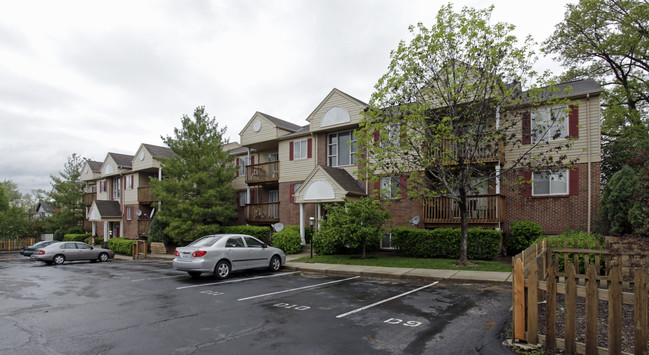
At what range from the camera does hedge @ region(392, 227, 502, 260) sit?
15.5 meters

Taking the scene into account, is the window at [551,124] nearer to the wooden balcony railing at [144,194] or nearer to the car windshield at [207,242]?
the car windshield at [207,242]

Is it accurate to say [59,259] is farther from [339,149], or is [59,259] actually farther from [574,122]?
[574,122]

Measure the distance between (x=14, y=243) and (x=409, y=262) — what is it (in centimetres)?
4447

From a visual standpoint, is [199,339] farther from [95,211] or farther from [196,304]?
→ [95,211]

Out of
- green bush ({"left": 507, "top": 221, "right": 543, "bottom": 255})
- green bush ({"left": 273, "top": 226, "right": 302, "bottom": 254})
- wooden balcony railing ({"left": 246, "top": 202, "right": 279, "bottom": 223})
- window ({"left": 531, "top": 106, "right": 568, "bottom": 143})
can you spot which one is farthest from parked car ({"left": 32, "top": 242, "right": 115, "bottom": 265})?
window ({"left": 531, "top": 106, "right": 568, "bottom": 143})

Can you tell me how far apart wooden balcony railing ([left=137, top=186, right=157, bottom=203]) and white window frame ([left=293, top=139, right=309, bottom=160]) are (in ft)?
51.0

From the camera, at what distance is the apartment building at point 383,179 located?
51.5ft

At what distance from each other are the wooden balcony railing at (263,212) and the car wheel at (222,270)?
11.8 m

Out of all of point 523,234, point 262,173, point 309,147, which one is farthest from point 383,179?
point 262,173

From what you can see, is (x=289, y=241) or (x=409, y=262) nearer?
(x=409, y=262)

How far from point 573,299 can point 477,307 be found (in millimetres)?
3338

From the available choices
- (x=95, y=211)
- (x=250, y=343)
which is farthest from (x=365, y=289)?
(x=95, y=211)

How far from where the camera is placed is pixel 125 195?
119 ft

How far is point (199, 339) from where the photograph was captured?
242 inches
